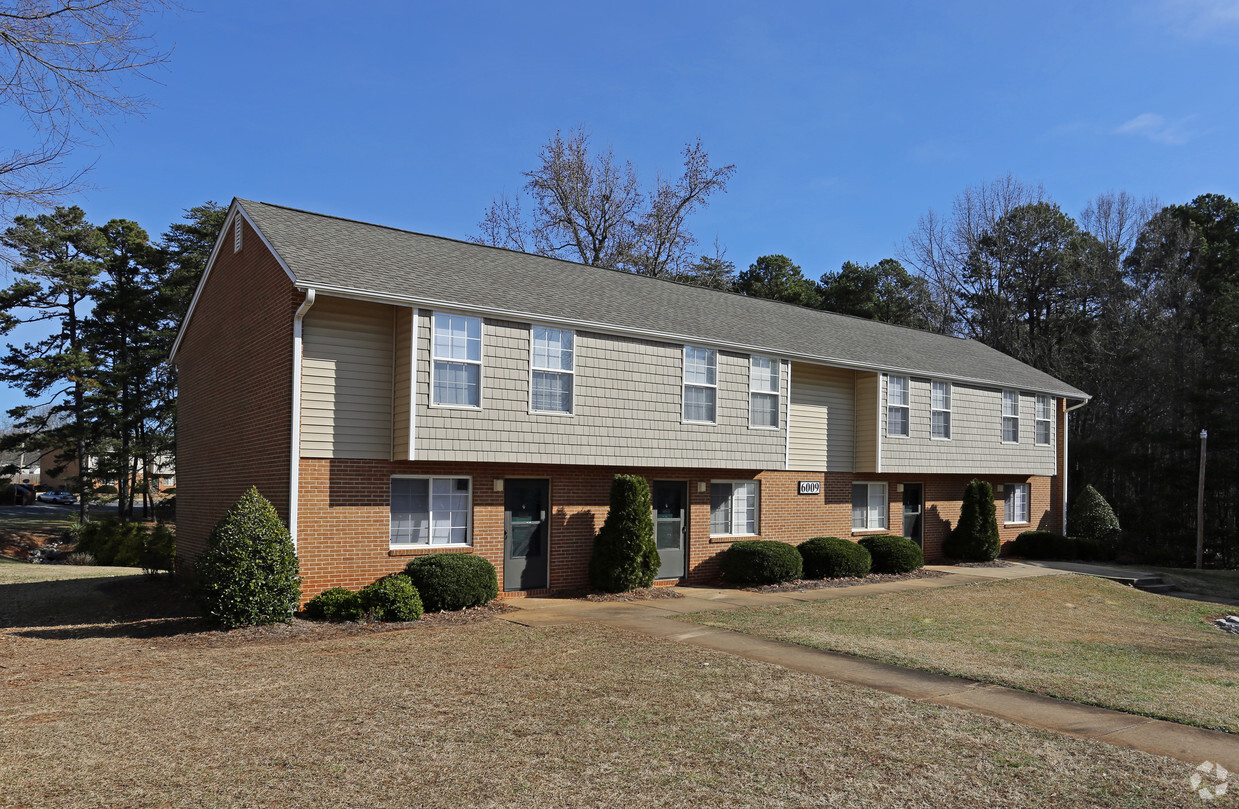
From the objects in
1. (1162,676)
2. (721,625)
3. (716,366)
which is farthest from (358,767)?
(716,366)

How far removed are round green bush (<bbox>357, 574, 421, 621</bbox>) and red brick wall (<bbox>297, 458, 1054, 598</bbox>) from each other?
837 millimetres

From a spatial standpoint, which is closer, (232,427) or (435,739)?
(435,739)

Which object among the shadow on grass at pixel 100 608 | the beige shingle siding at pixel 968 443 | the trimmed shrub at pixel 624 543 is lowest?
the shadow on grass at pixel 100 608

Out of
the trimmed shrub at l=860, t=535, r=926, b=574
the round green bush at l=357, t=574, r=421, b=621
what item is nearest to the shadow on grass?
the round green bush at l=357, t=574, r=421, b=621

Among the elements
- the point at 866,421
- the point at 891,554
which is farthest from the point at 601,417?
the point at 891,554

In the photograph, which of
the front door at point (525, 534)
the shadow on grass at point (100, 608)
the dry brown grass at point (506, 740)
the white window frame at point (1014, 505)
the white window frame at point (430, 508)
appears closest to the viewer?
the dry brown grass at point (506, 740)

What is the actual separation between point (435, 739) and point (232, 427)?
10839 mm

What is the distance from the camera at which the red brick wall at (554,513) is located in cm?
1320

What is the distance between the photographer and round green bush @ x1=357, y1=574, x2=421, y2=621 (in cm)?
1261

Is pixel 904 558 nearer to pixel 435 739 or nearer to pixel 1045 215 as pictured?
pixel 435 739

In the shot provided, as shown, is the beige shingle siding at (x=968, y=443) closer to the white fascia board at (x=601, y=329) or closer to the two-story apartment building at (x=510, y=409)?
the two-story apartment building at (x=510, y=409)

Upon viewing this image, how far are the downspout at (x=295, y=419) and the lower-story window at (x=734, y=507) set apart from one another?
887 cm

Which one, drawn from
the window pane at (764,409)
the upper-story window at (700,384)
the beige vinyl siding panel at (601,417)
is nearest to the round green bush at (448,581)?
the beige vinyl siding panel at (601,417)

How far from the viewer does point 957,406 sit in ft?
74.9
